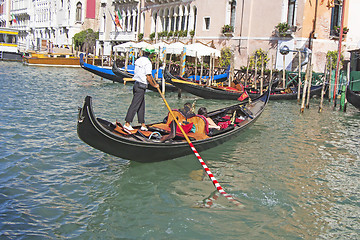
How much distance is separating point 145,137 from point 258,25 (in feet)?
37.0

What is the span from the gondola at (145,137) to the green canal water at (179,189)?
0.25 m

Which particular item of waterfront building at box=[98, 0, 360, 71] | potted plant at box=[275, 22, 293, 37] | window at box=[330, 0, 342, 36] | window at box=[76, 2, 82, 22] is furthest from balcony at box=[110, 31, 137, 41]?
window at box=[330, 0, 342, 36]

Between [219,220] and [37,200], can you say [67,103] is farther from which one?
[219,220]

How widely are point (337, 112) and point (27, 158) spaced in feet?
24.0

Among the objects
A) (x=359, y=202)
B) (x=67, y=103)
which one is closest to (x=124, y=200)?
(x=359, y=202)

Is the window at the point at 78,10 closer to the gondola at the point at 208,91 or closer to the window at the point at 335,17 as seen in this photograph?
the window at the point at 335,17

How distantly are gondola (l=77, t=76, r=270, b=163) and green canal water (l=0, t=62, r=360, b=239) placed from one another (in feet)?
0.80

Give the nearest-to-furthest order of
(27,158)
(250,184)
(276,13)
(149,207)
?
(149,207) → (250,184) → (27,158) → (276,13)

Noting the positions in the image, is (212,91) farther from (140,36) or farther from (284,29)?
(140,36)

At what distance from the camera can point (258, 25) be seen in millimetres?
15008

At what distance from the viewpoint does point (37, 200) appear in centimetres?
384

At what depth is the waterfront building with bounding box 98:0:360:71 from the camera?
45.1ft

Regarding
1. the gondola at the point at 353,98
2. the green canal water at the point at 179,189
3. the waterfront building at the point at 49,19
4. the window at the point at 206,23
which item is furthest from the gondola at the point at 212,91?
the waterfront building at the point at 49,19

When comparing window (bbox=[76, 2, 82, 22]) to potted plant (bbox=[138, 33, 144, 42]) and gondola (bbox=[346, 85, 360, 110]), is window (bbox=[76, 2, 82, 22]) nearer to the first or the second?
potted plant (bbox=[138, 33, 144, 42])
